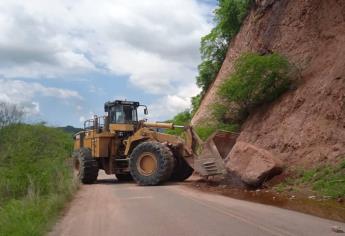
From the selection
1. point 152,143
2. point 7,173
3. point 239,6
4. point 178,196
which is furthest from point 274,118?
point 239,6

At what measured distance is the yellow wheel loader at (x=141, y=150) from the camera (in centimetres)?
2017

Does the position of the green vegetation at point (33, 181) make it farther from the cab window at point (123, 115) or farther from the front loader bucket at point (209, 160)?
the front loader bucket at point (209, 160)

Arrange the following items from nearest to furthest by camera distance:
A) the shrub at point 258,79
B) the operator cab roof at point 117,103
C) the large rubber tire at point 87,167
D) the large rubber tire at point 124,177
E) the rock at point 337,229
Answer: the rock at point 337,229, the shrub at point 258,79, the large rubber tire at point 87,167, the operator cab roof at point 117,103, the large rubber tire at point 124,177

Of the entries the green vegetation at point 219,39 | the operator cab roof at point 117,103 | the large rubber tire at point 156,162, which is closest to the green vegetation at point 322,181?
the large rubber tire at point 156,162

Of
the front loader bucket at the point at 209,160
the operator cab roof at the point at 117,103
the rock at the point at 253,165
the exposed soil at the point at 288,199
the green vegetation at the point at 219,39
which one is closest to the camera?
the exposed soil at the point at 288,199

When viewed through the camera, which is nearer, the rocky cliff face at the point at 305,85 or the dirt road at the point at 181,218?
the dirt road at the point at 181,218

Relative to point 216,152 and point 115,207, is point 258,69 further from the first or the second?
point 115,207

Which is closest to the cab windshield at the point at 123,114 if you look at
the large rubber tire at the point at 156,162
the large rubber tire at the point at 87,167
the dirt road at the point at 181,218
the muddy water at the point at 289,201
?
the large rubber tire at the point at 87,167

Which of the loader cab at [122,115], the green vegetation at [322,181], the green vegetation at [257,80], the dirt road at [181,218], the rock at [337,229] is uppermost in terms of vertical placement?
the green vegetation at [257,80]

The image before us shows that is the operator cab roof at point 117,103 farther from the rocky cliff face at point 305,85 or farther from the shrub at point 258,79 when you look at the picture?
the rocky cliff face at point 305,85

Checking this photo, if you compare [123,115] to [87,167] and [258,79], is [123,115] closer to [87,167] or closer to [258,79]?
[87,167]

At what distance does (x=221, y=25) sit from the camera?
34781 millimetres

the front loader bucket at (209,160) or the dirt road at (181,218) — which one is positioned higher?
the front loader bucket at (209,160)

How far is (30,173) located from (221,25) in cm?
2056
